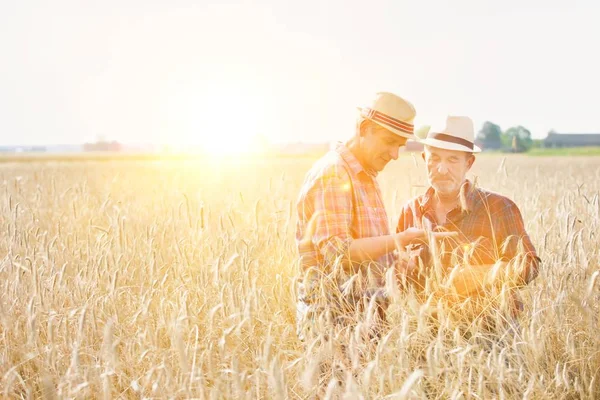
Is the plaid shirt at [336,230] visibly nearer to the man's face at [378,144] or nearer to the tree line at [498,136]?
the man's face at [378,144]

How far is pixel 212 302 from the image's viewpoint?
111 inches

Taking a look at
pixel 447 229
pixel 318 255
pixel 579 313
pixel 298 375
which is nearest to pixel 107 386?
pixel 298 375

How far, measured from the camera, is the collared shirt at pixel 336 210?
249 centimetres

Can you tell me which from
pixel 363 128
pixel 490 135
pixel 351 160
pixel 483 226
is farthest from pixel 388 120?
pixel 490 135

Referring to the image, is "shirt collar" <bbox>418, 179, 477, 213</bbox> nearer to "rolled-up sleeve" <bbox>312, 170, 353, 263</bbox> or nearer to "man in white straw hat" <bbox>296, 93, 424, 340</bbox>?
"man in white straw hat" <bbox>296, 93, 424, 340</bbox>

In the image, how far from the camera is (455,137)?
9.21 feet

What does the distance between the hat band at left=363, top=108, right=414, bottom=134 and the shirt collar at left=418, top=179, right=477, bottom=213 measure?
0.39 m

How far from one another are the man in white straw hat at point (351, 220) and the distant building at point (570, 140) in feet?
264

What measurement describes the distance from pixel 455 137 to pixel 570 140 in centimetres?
8245

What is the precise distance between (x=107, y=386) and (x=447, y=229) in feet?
6.01

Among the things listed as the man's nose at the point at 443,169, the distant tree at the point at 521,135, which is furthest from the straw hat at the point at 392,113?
the distant tree at the point at 521,135

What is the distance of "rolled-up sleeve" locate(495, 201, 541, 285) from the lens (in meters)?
2.57

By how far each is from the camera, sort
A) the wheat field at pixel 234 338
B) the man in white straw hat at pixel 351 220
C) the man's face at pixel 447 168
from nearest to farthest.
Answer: the wheat field at pixel 234 338
the man in white straw hat at pixel 351 220
the man's face at pixel 447 168

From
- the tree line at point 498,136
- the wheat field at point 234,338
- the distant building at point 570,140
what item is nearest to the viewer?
the wheat field at point 234,338
